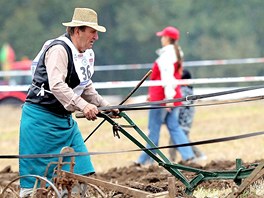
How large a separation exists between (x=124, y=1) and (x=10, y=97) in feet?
47.5

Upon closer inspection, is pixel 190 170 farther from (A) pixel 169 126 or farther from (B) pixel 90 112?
(A) pixel 169 126

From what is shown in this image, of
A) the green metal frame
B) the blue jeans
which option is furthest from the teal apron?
the blue jeans

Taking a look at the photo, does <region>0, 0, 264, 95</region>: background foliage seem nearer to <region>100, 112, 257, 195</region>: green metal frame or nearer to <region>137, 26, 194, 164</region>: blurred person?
<region>137, 26, 194, 164</region>: blurred person

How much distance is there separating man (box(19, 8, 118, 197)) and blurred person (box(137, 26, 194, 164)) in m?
5.35

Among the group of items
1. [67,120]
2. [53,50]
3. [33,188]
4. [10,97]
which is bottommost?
[33,188]

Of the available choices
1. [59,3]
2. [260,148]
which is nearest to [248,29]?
[59,3]

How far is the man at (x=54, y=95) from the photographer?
7574 millimetres

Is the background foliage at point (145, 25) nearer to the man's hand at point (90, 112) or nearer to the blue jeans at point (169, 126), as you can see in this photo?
the blue jeans at point (169, 126)

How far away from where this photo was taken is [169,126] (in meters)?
13.7

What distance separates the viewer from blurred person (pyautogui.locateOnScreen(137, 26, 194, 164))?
13.2 meters

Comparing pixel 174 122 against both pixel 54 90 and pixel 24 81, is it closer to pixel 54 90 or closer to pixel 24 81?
pixel 54 90

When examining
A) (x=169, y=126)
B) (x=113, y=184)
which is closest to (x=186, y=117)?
(x=169, y=126)

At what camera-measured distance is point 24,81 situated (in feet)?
85.1

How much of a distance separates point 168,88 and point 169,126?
0.80 m
